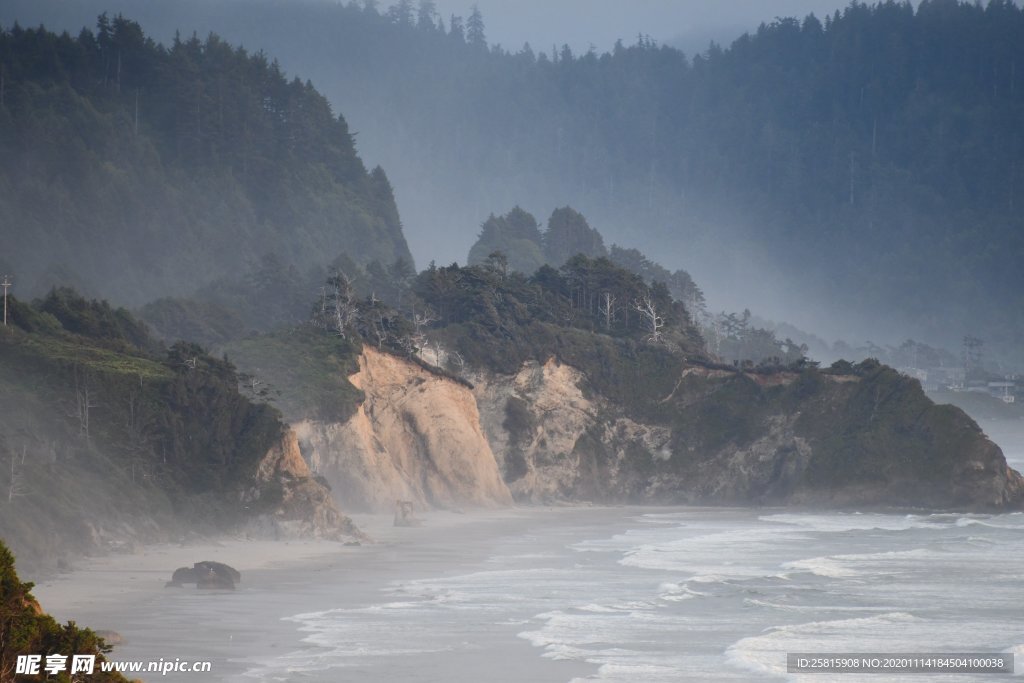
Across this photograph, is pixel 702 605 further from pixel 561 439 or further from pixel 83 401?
pixel 561 439

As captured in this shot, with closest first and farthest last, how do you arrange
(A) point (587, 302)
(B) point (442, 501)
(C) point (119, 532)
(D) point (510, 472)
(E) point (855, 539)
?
(C) point (119, 532)
(E) point (855, 539)
(B) point (442, 501)
(D) point (510, 472)
(A) point (587, 302)

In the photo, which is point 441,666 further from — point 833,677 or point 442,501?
point 442,501

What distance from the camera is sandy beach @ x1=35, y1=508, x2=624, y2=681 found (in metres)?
28.6

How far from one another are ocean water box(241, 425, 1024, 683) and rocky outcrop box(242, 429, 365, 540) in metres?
5.85

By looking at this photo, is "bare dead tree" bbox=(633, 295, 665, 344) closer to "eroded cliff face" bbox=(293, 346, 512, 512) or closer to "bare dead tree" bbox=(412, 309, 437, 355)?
"bare dead tree" bbox=(412, 309, 437, 355)

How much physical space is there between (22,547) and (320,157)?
112 meters

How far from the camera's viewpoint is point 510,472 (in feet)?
233

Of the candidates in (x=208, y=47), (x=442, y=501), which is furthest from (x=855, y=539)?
(x=208, y=47)

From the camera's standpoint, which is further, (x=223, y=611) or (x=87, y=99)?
(x=87, y=99)

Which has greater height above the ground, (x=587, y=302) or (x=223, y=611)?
(x=587, y=302)

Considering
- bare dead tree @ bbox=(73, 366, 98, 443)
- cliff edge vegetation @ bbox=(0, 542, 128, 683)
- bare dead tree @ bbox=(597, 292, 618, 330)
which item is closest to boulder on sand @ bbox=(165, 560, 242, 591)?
bare dead tree @ bbox=(73, 366, 98, 443)

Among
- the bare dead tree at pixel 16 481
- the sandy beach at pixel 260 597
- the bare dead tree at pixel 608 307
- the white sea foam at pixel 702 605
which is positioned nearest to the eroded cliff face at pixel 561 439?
the bare dead tree at pixel 608 307

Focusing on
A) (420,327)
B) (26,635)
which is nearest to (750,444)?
→ (420,327)

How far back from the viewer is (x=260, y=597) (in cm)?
3625
